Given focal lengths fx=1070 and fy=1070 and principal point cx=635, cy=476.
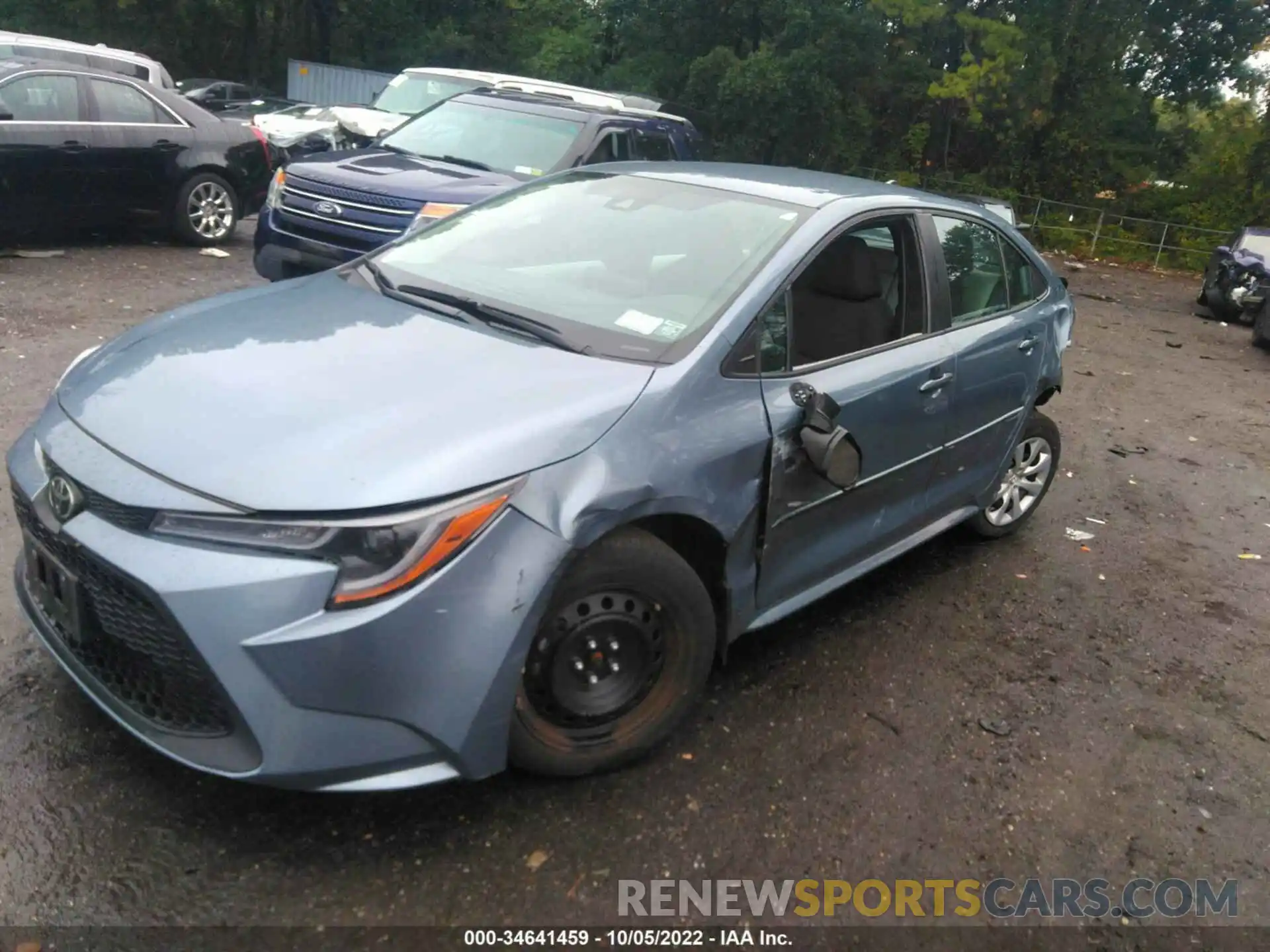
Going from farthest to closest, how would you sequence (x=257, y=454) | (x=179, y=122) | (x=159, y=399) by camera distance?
1. (x=179, y=122)
2. (x=159, y=399)
3. (x=257, y=454)

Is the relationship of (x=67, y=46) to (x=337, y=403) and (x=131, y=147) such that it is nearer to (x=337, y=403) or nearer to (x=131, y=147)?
(x=131, y=147)

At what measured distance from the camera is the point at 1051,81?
23.7 metres

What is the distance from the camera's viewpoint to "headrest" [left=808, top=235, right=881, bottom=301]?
3.58m

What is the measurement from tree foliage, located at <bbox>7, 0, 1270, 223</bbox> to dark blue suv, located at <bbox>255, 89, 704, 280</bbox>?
1583cm

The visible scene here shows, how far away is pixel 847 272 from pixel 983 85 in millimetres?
23146

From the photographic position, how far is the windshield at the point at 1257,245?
14602 mm

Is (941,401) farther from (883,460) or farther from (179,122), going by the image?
(179,122)

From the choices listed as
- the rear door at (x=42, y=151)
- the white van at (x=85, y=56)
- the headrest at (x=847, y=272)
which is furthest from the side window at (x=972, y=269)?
the white van at (x=85, y=56)

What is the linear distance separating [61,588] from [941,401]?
296cm

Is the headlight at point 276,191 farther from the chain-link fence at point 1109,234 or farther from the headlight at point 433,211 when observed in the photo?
the chain-link fence at point 1109,234

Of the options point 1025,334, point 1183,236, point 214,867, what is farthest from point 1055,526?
point 1183,236

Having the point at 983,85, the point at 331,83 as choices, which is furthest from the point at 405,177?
the point at 331,83

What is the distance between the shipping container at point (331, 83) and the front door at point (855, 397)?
2881 cm

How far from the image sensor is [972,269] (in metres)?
4.38
